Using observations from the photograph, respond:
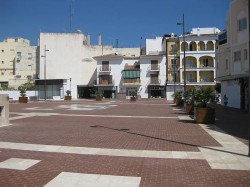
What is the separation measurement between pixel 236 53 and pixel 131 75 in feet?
129

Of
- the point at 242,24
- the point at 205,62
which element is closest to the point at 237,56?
the point at 242,24

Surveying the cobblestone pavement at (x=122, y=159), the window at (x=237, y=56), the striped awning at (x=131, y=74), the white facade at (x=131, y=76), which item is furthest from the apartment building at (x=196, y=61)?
the cobblestone pavement at (x=122, y=159)

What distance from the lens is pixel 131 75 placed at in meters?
69.8

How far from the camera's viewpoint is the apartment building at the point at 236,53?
29.4 metres

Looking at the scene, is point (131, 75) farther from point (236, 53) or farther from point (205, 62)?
point (236, 53)

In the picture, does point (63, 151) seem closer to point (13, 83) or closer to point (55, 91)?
point (55, 91)

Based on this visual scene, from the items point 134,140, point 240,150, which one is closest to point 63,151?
point 134,140

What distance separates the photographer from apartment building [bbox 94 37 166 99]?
226ft

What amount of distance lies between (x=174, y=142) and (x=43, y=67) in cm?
6668

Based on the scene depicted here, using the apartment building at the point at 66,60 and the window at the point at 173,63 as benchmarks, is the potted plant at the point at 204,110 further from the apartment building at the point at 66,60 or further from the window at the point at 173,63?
the apartment building at the point at 66,60

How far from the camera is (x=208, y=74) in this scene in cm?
6469

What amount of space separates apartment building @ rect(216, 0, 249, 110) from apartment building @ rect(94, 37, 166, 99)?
31.7 meters

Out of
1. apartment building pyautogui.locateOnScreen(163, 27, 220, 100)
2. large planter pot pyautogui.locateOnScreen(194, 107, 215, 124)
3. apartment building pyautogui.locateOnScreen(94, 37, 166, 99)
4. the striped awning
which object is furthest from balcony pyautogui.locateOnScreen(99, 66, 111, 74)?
large planter pot pyautogui.locateOnScreen(194, 107, 215, 124)

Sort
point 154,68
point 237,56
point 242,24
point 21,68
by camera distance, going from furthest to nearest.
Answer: point 21,68, point 154,68, point 237,56, point 242,24
